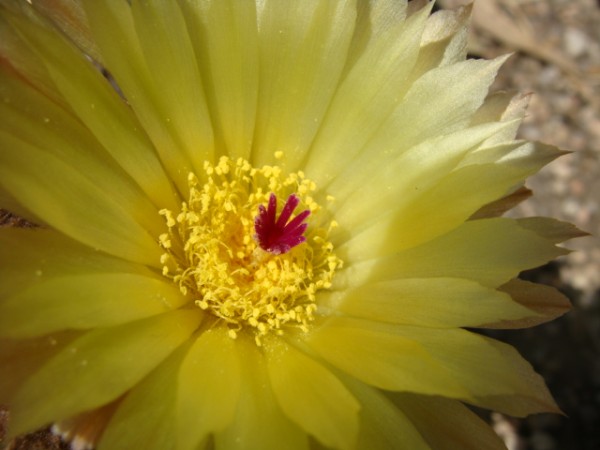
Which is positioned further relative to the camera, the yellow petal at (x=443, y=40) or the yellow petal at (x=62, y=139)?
the yellow petal at (x=443, y=40)

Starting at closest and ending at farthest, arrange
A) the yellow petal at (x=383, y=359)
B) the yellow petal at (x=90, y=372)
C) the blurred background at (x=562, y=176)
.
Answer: the yellow petal at (x=90, y=372), the yellow petal at (x=383, y=359), the blurred background at (x=562, y=176)

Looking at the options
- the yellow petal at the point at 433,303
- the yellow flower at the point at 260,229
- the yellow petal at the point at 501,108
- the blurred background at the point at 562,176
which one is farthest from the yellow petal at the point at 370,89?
the blurred background at the point at 562,176

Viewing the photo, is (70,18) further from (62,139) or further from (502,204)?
(502,204)

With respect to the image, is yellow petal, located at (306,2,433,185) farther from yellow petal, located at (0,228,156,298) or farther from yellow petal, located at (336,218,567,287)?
yellow petal, located at (0,228,156,298)

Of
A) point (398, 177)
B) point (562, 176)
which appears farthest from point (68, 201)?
point (562, 176)

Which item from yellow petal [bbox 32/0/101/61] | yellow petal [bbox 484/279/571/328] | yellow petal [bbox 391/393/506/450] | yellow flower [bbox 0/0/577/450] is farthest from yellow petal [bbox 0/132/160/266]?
yellow petal [bbox 484/279/571/328]

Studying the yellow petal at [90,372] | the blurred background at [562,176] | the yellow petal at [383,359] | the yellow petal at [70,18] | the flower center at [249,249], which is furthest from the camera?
the blurred background at [562,176]

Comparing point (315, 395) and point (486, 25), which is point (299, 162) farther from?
point (486, 25)

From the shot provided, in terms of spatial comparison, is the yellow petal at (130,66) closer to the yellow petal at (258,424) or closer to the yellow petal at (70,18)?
the yellow petal at (70,18)
